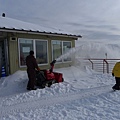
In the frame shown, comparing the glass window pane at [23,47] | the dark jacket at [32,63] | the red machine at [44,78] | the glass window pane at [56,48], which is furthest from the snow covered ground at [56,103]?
the glass window pane at [56,48]

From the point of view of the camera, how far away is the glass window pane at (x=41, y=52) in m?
10.7

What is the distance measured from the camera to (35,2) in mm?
14727

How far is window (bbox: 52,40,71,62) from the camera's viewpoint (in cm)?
1181

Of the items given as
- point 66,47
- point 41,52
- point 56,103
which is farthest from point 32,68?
point 66,47

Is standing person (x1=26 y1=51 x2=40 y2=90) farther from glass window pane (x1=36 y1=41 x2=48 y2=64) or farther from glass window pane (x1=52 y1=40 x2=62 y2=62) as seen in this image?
glass window pane (x1=52 y1=40 x2=62 y2=62)

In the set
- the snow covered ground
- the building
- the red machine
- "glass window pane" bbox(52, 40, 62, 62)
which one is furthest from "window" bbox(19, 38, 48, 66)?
the red machine

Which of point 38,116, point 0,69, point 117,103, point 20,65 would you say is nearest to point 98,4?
point 20,65

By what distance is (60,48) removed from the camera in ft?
40.3

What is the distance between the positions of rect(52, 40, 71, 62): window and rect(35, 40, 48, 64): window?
75 cm

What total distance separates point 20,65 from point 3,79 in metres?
1.31

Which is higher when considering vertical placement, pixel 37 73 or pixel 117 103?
pixel 37 73

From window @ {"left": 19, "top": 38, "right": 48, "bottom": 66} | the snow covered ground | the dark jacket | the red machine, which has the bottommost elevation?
the snow covered ground

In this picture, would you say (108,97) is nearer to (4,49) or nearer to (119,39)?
(4,49)

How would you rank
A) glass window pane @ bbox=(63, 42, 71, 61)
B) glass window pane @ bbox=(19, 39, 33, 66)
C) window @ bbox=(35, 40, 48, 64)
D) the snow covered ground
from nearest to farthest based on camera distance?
the snow covered ground, glass window pane @ bbox=(19, 39, 33, 66), window @ bbox=(35, 40, 48, 64), glass window pane @ bbox=(63, 42, 71, 61)
